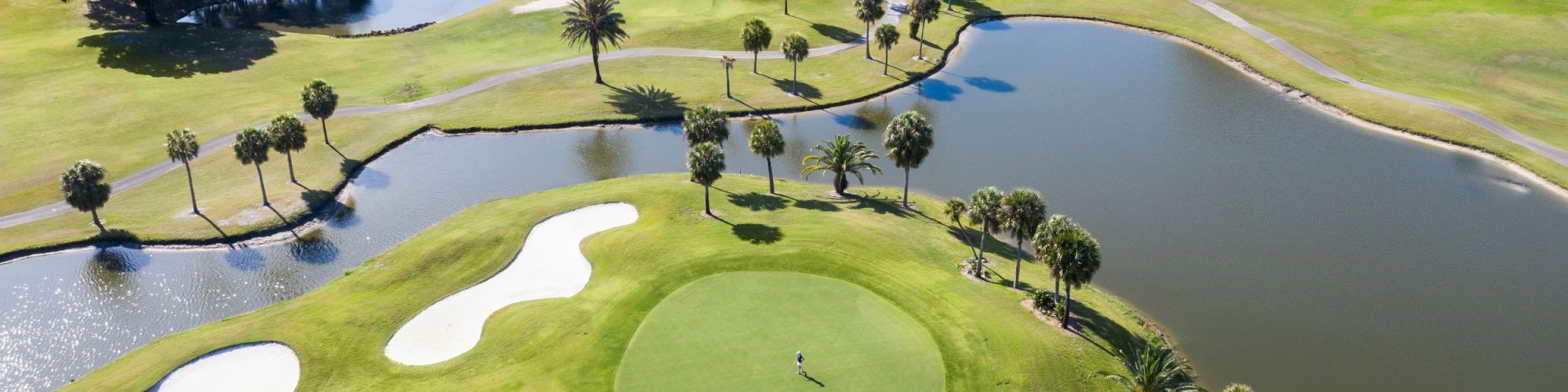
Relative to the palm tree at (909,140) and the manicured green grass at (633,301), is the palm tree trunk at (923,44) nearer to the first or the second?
the manicured green grass at (633,301)

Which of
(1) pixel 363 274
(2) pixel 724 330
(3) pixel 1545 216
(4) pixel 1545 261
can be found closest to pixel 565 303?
(2) pixel 724 330

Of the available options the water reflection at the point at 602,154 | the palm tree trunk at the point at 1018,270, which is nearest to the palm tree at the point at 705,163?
the water reflection at the point at 602,154

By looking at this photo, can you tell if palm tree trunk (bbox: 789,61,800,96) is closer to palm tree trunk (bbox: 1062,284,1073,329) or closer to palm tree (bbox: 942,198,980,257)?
palm tree (bbox: 942,198,980,257)

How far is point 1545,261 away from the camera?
64812 millimetres

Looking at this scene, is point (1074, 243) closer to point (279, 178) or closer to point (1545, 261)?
point (1545, 261)

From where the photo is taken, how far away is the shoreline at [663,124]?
6881cm

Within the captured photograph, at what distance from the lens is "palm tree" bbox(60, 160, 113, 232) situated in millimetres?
68188

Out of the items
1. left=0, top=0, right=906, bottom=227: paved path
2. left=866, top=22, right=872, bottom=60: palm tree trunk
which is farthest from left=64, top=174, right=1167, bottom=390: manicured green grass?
left=866, top=22, right=872, bottom=60: palm tree trunk

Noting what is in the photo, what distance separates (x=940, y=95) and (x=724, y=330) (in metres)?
58.4

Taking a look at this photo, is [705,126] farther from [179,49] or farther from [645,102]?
[179,49]

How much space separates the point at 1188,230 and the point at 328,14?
12778 cm

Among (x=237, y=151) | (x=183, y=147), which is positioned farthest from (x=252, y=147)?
(x=183, y=147)

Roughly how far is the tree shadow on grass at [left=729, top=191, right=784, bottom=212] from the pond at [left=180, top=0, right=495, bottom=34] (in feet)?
260

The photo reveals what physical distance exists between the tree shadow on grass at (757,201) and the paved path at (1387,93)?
72.6 m
